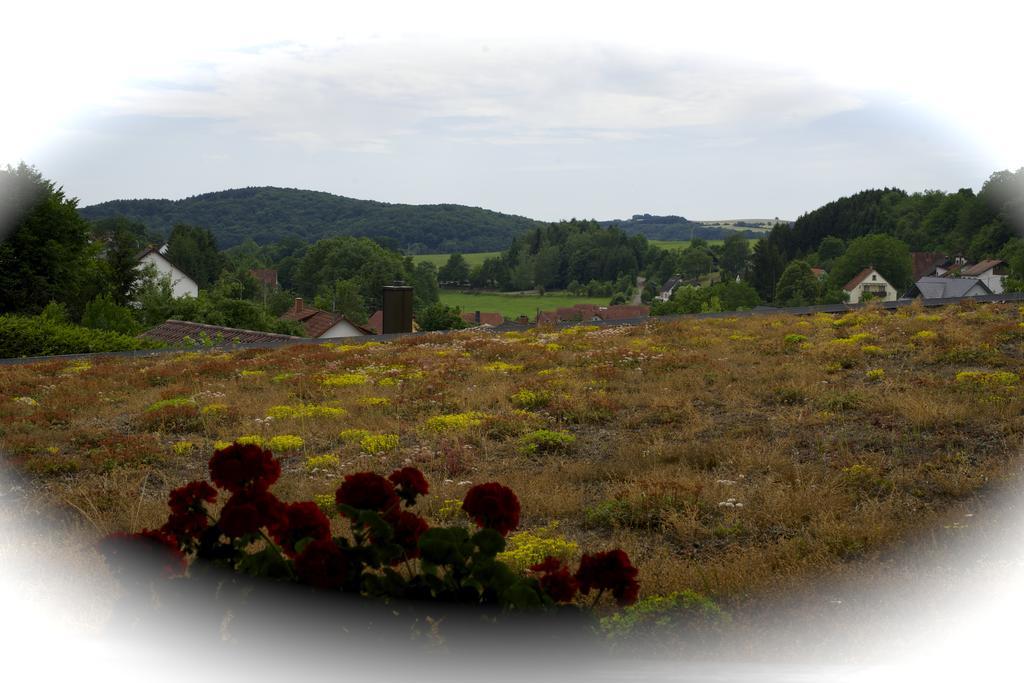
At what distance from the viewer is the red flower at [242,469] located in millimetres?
3781

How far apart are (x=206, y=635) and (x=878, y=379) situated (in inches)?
447

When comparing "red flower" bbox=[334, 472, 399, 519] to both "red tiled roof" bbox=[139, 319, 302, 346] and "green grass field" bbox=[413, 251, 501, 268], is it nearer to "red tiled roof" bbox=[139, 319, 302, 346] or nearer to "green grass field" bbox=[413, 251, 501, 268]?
"red tiled roof" bbox=[139, 319, 302, 346]

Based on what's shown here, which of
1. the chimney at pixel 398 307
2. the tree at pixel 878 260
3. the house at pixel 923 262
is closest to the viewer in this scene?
the chimney at pixel 398 307

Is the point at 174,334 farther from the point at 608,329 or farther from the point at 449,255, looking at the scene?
the point at 449,255

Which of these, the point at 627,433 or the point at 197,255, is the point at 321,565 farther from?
the point at 197,255

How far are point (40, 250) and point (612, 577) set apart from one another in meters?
50.4

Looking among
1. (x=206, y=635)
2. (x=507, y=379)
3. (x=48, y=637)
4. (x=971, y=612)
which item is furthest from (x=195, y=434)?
(x=971, y=612)

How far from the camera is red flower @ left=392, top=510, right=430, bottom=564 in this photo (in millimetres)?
3758

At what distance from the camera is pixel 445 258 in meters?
116

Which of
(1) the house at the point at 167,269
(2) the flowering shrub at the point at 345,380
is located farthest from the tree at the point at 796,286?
(2) the flowering shrub at the point at 345,380

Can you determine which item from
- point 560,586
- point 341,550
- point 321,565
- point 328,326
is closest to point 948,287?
point 328,326

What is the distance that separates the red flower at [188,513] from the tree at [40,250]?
1725 inches

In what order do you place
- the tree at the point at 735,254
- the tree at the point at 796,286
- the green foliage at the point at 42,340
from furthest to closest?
the tree at the point at 735,254, the tree at the point at 796,286, the green foliage at the point at 42,340

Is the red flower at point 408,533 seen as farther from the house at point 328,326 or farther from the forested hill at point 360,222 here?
the forested hill at point 360,222
